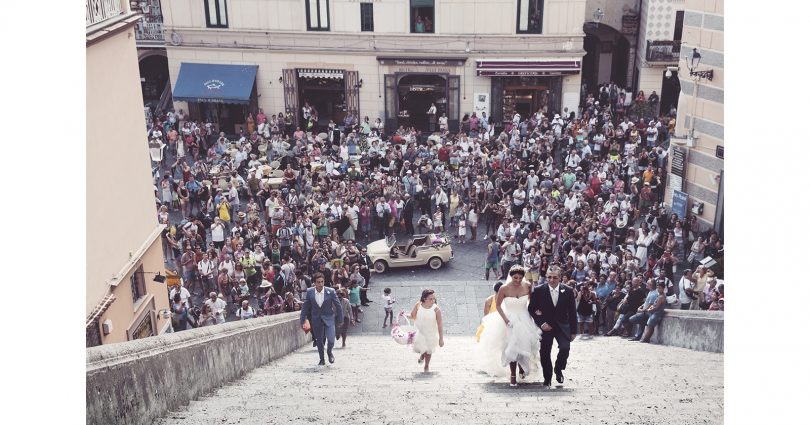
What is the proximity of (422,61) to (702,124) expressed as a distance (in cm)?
1195

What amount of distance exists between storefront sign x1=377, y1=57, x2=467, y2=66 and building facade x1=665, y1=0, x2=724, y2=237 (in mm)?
9993

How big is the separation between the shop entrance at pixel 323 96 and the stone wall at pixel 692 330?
20.1 m

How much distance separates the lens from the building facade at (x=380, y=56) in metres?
29.3

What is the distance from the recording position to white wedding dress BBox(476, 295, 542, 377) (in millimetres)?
9008

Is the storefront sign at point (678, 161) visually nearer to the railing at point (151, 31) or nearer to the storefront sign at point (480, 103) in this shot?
the storefront sign at point (480, 103)

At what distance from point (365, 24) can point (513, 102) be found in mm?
6434

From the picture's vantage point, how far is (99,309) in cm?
1170

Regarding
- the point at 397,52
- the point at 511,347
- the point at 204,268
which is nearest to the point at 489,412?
the point at 511,347

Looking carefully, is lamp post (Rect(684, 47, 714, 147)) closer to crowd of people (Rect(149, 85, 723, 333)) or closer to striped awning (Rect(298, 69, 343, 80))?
crowd of people (Rect(149, 85, 723, 333))

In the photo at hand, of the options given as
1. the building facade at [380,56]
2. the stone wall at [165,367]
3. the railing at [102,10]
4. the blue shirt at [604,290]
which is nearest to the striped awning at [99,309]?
the stone wall at [165,367]

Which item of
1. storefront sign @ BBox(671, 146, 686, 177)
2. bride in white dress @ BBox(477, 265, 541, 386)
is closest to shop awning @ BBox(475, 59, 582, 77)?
storefront sign @ BBox(671, 146, 686, 177)

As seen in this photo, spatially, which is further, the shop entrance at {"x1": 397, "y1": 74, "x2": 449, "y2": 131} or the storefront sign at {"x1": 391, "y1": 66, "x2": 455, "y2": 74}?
the shop entrance at {"x1": 397, "y1": 74, "x2": 449, "y2": 131}

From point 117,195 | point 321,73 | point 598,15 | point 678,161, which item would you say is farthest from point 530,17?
point 117,195

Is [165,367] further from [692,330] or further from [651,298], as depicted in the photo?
[651,298]
